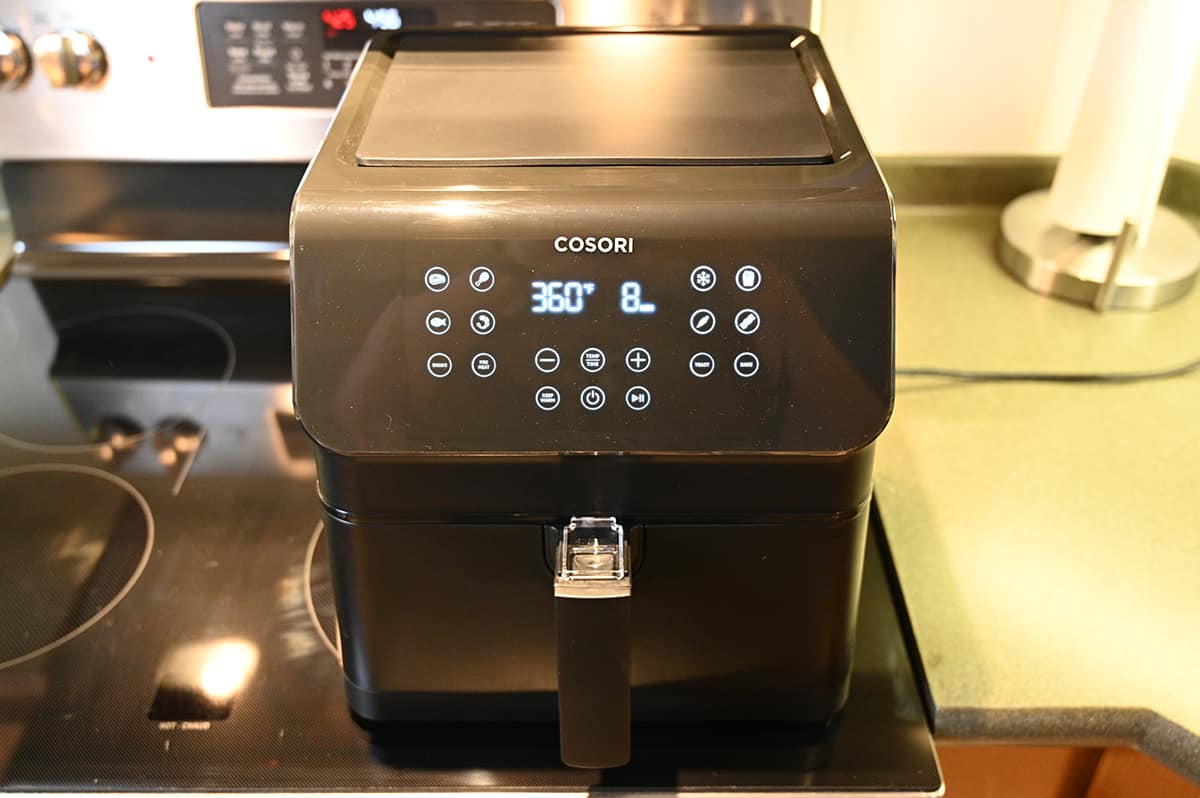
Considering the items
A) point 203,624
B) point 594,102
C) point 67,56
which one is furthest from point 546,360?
point 67,56

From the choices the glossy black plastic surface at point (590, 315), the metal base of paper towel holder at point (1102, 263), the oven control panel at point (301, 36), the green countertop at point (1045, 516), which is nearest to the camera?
the glossy black plastic surface at point (590, 315)

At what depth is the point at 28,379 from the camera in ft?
2.85

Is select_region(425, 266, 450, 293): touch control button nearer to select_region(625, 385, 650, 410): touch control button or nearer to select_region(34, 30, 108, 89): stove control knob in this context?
select_region(625, 385, 650, 410): touch control button

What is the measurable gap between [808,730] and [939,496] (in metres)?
0.23

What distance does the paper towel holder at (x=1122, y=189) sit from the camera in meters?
0.83

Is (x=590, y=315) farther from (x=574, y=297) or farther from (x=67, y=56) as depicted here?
(x=67, y=56)

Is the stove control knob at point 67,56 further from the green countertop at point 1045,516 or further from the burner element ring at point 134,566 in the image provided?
the green countertop at point 1045,516

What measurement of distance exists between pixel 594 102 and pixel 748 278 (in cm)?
16

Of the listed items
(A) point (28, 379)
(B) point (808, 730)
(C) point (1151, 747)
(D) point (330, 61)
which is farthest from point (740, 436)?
(A) point (28, 379)

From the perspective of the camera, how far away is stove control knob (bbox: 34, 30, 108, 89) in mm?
803

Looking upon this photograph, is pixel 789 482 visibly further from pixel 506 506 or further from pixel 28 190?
pixel 28 190

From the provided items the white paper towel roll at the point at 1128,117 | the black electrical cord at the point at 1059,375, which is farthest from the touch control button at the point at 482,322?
the white paper towel roll at the point at 1128,117

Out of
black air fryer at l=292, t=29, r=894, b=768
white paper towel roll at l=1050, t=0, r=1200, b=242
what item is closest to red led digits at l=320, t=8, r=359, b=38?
black air fryer at l=292, t=29, r=894, b=768

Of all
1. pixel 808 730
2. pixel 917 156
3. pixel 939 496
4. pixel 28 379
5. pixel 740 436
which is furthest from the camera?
pixel 917 156
